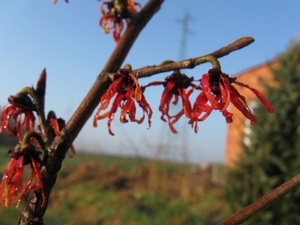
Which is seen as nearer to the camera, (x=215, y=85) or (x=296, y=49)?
(x=215, y=85)

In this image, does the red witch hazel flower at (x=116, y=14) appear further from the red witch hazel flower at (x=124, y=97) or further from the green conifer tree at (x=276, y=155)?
the green conifer tree at (x=276, y=155)

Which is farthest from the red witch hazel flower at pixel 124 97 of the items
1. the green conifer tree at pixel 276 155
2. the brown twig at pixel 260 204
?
the green conifer tree at pixel 276 155

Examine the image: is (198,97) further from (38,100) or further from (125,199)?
(125,199)

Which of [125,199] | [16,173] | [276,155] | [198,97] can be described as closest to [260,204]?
[198,97]

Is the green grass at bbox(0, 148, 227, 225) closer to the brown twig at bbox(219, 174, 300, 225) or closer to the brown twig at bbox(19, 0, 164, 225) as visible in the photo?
the brown twig at bbox(19, 0, 164, 225)

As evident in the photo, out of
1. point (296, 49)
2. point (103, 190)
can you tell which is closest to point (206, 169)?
point (103, 190)

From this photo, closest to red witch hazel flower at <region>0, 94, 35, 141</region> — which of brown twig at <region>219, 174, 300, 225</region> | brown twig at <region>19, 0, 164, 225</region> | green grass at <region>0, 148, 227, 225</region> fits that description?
brown twig at <region>19, 0, 164, 225</region>

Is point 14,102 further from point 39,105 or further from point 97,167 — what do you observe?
point 97,167
